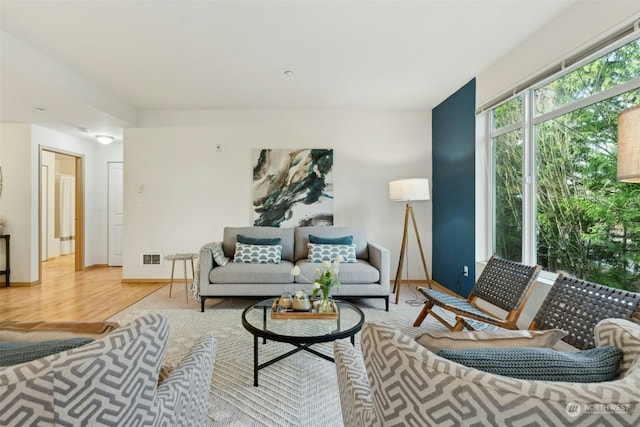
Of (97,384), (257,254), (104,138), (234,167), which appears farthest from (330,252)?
(104,138)

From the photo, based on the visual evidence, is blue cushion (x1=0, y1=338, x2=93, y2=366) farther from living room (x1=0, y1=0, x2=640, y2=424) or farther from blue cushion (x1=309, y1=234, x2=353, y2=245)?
blue cushion (x1=309, y1=234, x2=353, y2=245)

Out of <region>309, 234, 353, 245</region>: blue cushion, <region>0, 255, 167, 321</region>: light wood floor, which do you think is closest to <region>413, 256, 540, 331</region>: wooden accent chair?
<region>309, 234, 353, 245</region>: blue cushion

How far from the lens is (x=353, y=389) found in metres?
1.00

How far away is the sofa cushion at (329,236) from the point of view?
3.77m

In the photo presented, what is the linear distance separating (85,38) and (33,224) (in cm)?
326

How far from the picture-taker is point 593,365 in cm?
67

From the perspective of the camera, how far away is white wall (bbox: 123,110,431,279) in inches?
175

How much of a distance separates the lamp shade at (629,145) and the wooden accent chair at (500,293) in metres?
1.32

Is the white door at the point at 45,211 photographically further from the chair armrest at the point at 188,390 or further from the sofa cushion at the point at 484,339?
the sofa cushion at the point at 484,339

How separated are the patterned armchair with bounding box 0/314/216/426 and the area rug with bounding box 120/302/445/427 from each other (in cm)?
93

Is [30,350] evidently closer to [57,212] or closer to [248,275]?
[248,275]

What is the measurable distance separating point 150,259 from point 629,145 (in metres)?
5.01

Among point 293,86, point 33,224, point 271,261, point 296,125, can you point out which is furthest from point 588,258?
point 33,224

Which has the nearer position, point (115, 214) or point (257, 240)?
point (257, 240)
